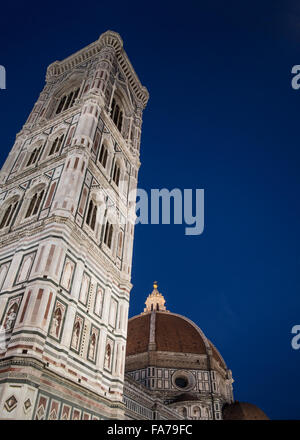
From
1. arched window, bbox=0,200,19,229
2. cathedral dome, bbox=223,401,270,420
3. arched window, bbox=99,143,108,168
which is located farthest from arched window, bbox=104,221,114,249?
cathedral dome, bbox=223,401,270,420

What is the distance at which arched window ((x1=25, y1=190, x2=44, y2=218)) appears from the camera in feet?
49.2

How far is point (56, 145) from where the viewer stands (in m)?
18.1

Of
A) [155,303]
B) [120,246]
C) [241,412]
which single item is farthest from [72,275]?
[155,303]

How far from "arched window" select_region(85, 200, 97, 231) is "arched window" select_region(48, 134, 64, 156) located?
3878 mm

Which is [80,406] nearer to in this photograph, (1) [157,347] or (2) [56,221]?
(2) [56,221]

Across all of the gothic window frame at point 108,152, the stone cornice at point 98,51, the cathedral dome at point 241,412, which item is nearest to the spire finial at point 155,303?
the cathedral dome at point 241,412

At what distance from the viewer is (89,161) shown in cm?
1630

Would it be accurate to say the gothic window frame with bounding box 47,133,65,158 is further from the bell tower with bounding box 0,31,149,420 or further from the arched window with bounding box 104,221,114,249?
the arched window with bounding box 104,221,114,249

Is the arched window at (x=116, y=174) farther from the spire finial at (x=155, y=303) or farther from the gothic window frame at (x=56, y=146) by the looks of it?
the spire finial at (x=155, y=303)

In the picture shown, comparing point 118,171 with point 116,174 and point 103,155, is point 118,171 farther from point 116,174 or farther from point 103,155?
point 103,155

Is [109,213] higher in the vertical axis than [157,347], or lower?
lower

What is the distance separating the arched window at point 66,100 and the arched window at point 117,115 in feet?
8.22
